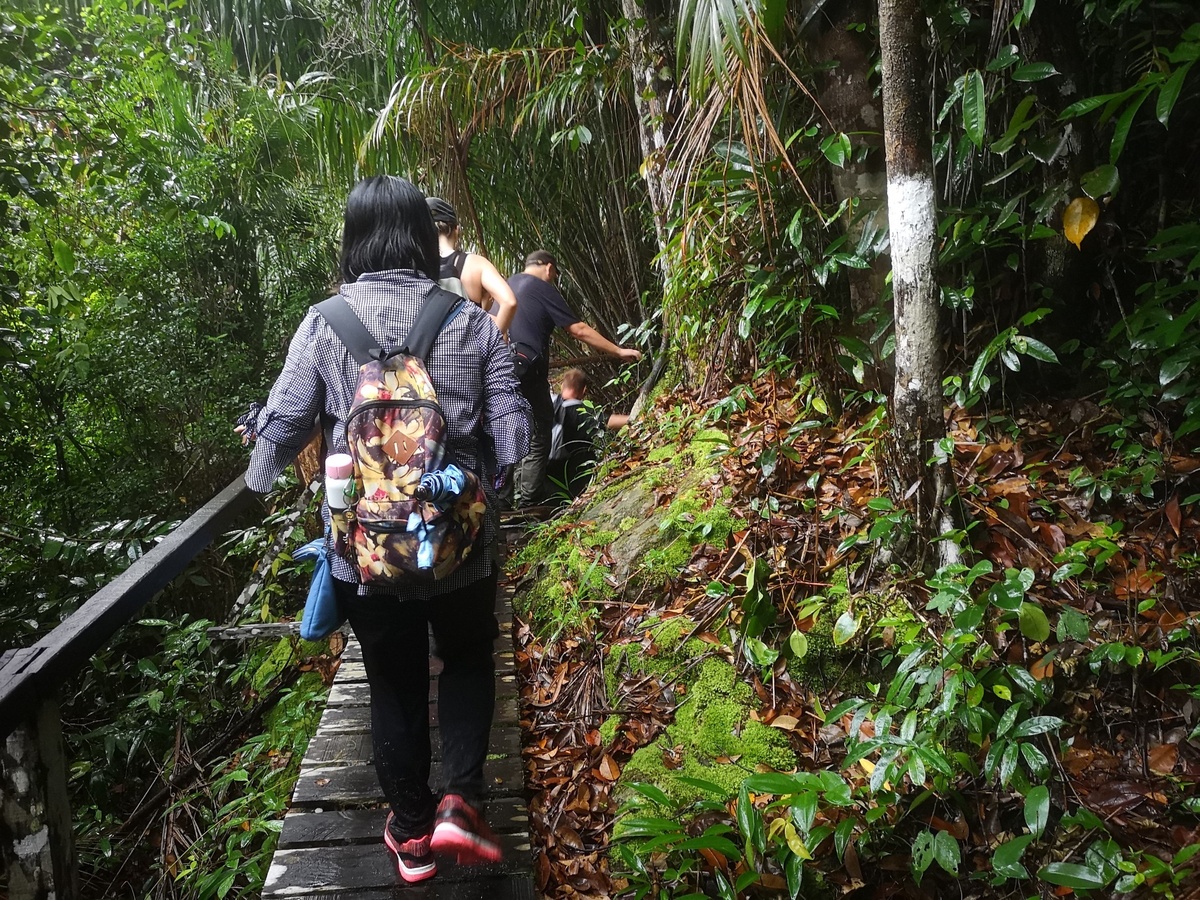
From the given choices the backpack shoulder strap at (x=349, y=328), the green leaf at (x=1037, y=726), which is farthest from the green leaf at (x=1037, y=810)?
the backpack shoulder strap at (x=349, y=328)

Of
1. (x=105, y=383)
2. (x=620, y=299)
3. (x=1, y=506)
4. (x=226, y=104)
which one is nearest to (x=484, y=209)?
(x=620, y=299)

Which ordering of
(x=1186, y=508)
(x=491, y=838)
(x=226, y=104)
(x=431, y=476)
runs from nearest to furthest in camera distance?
(x=431, y=476) → (x=491, y=838) → (x=1186, y=508) → (x=226, y=104)

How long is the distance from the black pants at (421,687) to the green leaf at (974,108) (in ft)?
6.07

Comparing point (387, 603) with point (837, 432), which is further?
point (837, 432)

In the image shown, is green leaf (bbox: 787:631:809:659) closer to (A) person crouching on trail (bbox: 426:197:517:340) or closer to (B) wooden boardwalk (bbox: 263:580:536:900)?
(B) wooden boardwalk (bbox: 263:580:536:900)

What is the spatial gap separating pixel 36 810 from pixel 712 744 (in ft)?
6.51

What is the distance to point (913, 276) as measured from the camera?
7.64 feet

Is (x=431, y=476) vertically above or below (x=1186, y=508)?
above

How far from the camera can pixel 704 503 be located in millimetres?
3195

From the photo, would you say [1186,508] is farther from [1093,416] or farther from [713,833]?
[713,833]

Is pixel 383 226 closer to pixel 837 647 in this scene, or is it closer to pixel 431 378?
pixel 431 378

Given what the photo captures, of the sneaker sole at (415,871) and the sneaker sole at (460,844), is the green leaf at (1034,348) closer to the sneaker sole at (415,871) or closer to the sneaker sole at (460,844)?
the sneaker sole at (460,844)

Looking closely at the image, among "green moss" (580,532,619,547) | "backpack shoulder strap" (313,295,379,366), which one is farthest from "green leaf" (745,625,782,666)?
"backpack shoulder strap" (313,295,379,366)

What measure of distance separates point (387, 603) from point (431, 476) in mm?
395
